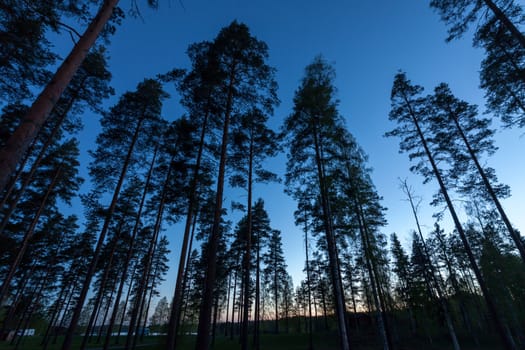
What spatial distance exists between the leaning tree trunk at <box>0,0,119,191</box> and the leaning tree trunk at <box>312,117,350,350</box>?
8.97 m

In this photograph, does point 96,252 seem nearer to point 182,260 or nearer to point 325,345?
point 182,260

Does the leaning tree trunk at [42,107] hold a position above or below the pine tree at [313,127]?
below

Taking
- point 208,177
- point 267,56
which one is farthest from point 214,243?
point 267,56

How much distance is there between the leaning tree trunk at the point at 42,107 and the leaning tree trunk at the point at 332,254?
897cm

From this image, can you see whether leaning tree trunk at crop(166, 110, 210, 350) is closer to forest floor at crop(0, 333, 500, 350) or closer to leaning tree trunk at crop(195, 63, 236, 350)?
leaning tree trunk at crop(195, 63, 236, 350)

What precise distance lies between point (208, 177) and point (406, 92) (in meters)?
15.3

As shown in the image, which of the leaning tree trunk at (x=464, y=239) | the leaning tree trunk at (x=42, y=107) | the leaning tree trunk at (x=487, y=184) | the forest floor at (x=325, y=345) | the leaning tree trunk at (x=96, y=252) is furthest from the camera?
the forest floor at (x=325, y=345)

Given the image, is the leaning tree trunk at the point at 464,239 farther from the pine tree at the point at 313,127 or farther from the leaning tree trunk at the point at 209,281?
the leaning tree trunk at the point at 209,281

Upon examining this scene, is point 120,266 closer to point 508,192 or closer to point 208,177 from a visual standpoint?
point 208,177

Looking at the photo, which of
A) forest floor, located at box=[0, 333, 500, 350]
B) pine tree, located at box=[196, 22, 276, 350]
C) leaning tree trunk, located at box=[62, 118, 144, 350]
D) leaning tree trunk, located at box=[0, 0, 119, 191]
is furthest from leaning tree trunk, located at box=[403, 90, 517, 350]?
leaning tree trunk, located at box=[62, 118, 144, 350]

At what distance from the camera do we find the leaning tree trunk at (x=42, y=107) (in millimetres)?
2586

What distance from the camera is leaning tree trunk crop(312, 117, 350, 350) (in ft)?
23.6

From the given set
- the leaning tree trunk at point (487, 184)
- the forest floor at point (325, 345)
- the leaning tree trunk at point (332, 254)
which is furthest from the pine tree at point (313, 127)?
the forest floor at point (325, 345)

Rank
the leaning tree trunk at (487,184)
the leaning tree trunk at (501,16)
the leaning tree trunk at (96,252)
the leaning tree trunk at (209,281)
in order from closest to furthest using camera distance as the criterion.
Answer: the leaning tree trunk at (209,281) → the leaning tree trunk at (501,16) → the leaning tree trunk at (96,252) → the leaning tree trunk at (487,184)
